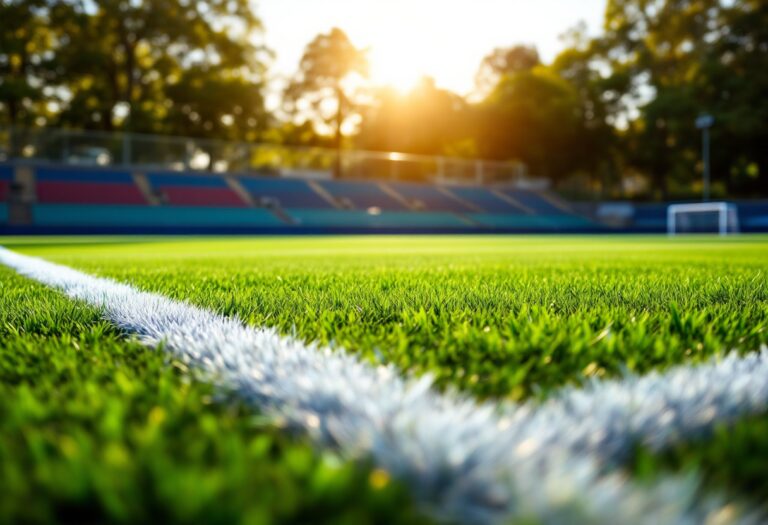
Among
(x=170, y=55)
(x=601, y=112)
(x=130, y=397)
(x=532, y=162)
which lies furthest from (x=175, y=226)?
(x=601, y=112)

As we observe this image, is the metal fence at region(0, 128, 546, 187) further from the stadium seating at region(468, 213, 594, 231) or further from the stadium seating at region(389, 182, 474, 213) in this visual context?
the stadium seating at region(468, 213, 594, 231)

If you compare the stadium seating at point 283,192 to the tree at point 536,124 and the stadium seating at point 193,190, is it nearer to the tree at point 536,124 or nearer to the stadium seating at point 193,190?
the stadium seating at point 193,190

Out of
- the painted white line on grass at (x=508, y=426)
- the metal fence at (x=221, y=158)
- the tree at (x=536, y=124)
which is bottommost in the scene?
the painted white line on grass at (x=508, y=426)

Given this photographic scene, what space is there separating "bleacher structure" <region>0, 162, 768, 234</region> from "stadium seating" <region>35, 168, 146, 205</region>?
0.12 ft

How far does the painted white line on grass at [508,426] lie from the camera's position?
1.74 feet

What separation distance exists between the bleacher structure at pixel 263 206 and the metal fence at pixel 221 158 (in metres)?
0.51

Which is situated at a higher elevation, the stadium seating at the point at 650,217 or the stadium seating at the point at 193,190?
the stadium seating at the point at 193,190

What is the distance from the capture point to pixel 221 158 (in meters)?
27.7

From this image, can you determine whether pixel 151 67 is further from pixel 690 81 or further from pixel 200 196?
pixel 690 81

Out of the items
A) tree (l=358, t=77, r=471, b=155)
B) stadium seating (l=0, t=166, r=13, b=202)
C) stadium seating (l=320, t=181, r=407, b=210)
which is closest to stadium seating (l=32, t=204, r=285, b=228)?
stadium seating (l=0, t=166, r=13, b=202)

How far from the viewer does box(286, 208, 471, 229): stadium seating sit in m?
26.0

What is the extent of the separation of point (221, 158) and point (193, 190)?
2.24m

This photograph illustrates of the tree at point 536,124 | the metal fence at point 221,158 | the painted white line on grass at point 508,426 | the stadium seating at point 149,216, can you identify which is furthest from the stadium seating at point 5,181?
the tree at point 536,124

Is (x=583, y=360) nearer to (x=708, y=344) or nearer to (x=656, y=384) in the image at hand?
(x=656, y=384)
